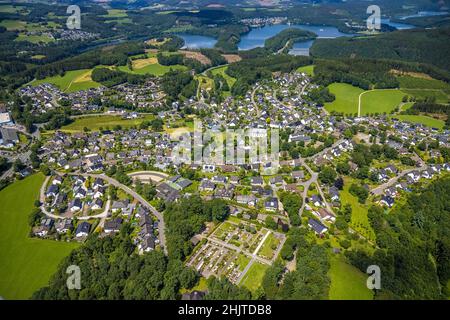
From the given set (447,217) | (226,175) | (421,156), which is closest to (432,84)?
(421,156)

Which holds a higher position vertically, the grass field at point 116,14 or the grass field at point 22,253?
the grass field at point 116,14

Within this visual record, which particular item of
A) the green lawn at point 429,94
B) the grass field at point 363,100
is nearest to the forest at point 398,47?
the green lawn at point 429,94

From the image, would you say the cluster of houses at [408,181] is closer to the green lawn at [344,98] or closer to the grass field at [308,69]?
the green lawn at [344,98]

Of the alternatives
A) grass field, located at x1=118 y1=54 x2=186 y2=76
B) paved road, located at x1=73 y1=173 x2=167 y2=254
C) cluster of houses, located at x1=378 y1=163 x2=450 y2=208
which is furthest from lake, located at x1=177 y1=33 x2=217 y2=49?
cluster of houses, located at x1=378 y1=163 x2=450 y2=208

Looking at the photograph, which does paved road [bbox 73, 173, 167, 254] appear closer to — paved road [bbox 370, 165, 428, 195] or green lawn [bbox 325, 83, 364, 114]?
paved road [bbox 370, 165, 428, 195]

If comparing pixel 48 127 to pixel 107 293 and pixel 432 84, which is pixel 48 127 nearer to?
pixel 107 293

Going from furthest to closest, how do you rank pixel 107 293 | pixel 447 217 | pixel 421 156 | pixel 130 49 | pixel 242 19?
pixel 242 19 < pixel 130 49 < pixel 421 156 < pixel 447 217 < pixel 107 293

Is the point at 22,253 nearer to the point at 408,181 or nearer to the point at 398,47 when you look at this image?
the point at 408,181
